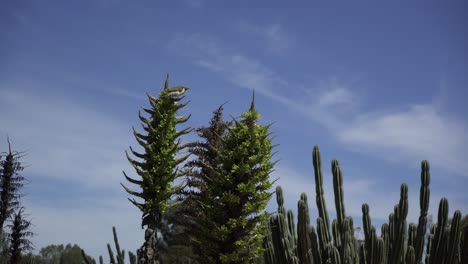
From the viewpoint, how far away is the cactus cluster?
11852mm

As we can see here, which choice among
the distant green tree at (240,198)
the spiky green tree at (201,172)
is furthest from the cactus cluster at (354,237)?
the spiky green tree at (201,172)

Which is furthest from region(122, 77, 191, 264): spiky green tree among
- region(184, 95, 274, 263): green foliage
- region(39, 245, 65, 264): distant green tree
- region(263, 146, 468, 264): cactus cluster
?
region(39, 245, 65, 264): distant green tree

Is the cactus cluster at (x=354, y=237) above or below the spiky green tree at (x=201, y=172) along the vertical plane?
below

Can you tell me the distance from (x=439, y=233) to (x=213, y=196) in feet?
26.6

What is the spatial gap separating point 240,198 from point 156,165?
3.28 meters

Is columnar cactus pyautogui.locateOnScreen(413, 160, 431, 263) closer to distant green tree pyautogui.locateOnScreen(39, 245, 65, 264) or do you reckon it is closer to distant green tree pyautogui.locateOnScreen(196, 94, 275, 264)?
distant green tree pyautogui.locateOnScreen(196, 94, 275, 264)

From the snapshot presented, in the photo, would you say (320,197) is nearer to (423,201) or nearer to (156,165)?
(423,201)

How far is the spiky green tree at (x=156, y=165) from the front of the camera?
57.7 feet

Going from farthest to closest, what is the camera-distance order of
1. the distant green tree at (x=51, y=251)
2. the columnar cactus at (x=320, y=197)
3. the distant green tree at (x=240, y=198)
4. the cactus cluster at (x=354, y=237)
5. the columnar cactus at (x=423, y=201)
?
1. the distant green tree at (x=51, y=251)
2. the distant green tree at (x=240, y=198)
3. the columnar cactus at (x=423, y=201)
4. the columnar cactus at (x=320, y=197)
5. the cactus cluster at (x=354, y=237)

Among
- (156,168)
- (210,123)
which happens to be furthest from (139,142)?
(210,123)

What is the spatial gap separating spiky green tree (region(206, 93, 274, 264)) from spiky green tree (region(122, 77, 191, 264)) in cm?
170

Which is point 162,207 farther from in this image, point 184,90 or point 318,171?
point 318,171

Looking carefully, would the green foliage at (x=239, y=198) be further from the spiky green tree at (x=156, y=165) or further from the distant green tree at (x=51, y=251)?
the distant green tree at (x=51, y=251)

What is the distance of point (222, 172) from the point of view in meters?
18.2
